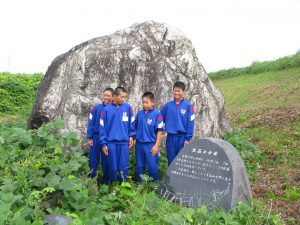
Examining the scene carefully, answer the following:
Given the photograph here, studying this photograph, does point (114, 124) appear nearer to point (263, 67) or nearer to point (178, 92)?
point (178, 92)

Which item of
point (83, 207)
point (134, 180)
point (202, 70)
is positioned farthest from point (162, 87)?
point (83, 207)

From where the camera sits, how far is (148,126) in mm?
6293

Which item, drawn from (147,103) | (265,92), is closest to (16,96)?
(265,92)

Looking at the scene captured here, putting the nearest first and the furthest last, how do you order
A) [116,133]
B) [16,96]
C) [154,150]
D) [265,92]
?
[116,133]
[154,150]
[265,92]
[16,96]

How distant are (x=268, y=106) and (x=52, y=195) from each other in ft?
33.9

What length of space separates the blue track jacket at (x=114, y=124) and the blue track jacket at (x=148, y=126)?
21 centimetres

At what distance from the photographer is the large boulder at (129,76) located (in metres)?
7.67

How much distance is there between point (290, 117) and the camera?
1091cm

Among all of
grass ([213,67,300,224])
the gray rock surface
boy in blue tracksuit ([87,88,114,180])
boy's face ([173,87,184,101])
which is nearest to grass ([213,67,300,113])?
grass ([213,67,300,224])

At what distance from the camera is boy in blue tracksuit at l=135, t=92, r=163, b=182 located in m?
6.29

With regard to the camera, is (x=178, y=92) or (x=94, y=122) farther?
(x=94, y=122)

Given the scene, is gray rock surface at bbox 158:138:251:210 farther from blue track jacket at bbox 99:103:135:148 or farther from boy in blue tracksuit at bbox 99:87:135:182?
blue track jacket at bbox 99:103:135:148

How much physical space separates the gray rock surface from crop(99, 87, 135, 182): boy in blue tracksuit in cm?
75

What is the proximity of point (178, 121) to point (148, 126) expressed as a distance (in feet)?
1.73
